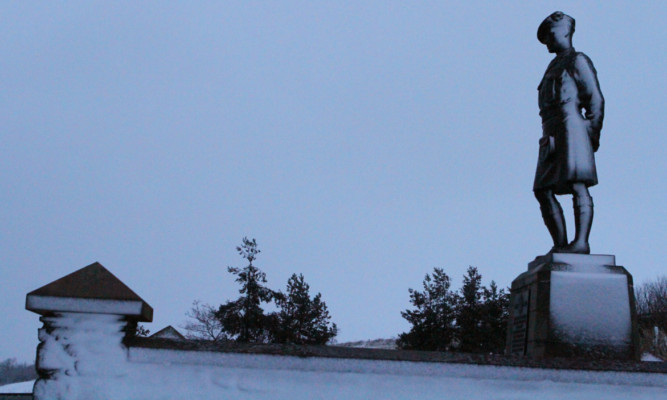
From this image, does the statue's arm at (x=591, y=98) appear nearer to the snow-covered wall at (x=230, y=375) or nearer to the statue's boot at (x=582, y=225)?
the statue's boot at (x=582, y=225)

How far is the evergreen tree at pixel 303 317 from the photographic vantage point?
75.6ft

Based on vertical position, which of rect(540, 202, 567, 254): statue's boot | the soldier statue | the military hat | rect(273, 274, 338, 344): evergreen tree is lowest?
rect(273, 274, 338, 344): evergreen tree

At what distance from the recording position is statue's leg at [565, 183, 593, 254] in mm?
6512

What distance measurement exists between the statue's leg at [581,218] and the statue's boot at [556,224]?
16cm

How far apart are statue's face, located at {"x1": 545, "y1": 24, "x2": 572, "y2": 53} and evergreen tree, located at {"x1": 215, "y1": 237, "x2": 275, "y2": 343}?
16.2m

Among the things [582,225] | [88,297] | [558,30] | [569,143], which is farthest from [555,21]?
[88,297]

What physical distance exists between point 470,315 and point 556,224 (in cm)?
1880

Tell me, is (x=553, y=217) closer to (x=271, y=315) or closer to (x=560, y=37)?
(x=560, y=37)

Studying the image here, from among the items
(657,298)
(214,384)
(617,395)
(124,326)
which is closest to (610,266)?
(617,395)

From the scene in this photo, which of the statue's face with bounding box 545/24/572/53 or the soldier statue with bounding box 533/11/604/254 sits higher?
the statue's face with bounding box 545/24/572/53

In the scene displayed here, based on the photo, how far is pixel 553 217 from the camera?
683 centimetres

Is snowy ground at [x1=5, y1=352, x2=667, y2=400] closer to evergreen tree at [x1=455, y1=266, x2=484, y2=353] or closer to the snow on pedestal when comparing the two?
the snow on pedestal

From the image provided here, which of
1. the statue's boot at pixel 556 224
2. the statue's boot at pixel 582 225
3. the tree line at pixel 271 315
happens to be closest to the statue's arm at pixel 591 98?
the statue's boot at pixel 582 225

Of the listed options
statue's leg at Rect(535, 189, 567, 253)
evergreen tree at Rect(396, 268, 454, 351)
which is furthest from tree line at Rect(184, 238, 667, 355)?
statue's leg at Rect(535, 189, 567, 253)
